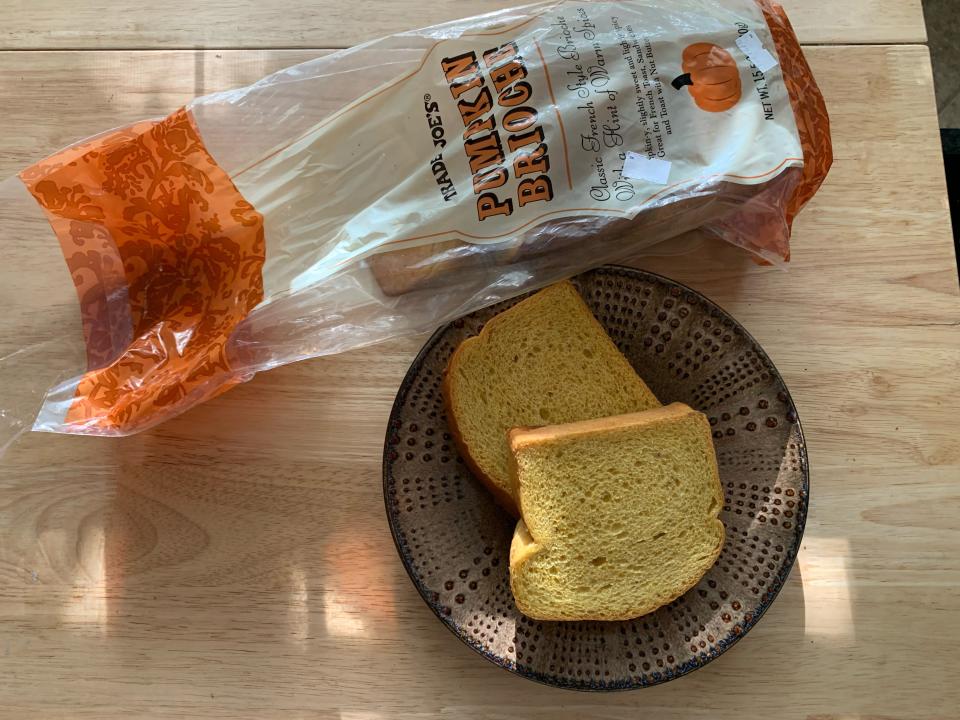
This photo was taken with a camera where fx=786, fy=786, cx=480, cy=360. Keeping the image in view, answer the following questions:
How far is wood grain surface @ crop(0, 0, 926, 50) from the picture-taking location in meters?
0.81

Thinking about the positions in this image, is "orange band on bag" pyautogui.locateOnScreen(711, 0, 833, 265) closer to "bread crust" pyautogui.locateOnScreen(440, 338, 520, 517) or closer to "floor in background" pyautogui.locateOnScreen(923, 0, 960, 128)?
"bread crust" pyautogui.locateOnScreen(440, 338, 520, 517)

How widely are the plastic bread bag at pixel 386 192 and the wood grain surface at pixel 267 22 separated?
118mm

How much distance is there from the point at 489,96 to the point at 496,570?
411 millimetres

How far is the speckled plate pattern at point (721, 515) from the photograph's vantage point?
66cm

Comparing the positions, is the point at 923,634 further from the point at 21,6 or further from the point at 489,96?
the point at 21,6

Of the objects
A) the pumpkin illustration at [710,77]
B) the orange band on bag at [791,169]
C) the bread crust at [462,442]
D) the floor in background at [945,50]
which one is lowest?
the floor in background at [945,50]

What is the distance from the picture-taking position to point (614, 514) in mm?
676

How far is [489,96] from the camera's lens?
0.67 metres

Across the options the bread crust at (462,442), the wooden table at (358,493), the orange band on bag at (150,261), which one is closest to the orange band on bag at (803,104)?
the wooden table at (358,493)

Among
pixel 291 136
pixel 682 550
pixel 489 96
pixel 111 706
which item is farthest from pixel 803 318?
pixel 111 706

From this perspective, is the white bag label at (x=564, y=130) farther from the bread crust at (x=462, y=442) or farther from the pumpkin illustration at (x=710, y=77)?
the bread crust at (x=462, y=442)

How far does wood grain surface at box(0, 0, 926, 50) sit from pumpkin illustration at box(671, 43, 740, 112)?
0.21m

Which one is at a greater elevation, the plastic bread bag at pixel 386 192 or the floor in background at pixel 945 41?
the plastic bread bag at pixel 386 192

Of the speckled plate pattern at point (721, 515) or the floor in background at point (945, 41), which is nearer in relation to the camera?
the speckled plate pattern at point (721, 515)
